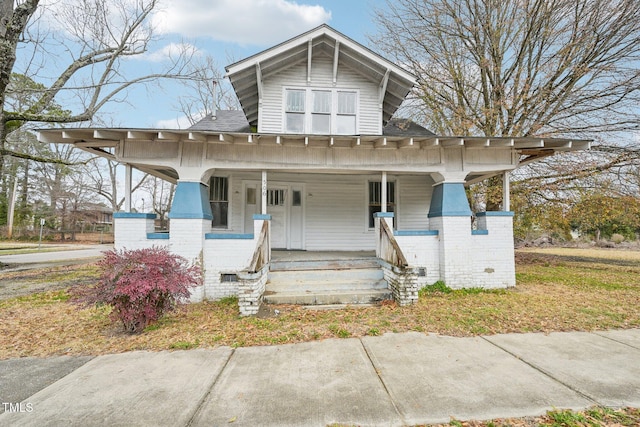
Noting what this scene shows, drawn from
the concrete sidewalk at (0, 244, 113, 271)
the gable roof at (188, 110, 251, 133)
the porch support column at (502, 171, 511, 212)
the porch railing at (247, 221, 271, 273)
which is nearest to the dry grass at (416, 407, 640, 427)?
the porch railing at (247, 221, 271, 273)

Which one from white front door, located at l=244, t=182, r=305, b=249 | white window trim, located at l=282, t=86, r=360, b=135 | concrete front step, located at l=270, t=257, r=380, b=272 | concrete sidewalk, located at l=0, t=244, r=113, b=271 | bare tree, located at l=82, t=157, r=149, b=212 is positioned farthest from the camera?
bare tree, located at l=82, t=157, r=149, b=212

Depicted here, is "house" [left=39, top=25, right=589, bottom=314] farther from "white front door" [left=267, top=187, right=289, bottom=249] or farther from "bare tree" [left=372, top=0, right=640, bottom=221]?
"bare tree" [left=372, top=0, right=640, bottom=221]

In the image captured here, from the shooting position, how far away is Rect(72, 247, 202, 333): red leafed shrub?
14.1 feet

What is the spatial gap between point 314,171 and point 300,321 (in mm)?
3851

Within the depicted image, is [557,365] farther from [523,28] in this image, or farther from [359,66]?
[523,28]

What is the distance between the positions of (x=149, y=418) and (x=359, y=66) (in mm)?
8712

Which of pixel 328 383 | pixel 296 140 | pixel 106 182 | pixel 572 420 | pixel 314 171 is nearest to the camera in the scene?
pixel 572 420

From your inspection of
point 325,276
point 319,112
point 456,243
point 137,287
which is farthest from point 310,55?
point 137,287

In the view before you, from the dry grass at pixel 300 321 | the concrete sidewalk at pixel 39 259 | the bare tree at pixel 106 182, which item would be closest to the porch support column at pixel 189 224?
the dry grass at pixel 300 321

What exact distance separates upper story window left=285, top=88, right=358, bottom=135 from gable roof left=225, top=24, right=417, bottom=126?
790mm

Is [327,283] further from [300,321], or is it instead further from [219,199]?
[219,199]

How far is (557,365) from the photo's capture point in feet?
11.2

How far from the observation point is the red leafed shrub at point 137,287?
14.1 feet

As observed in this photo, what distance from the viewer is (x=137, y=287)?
4.25 m
